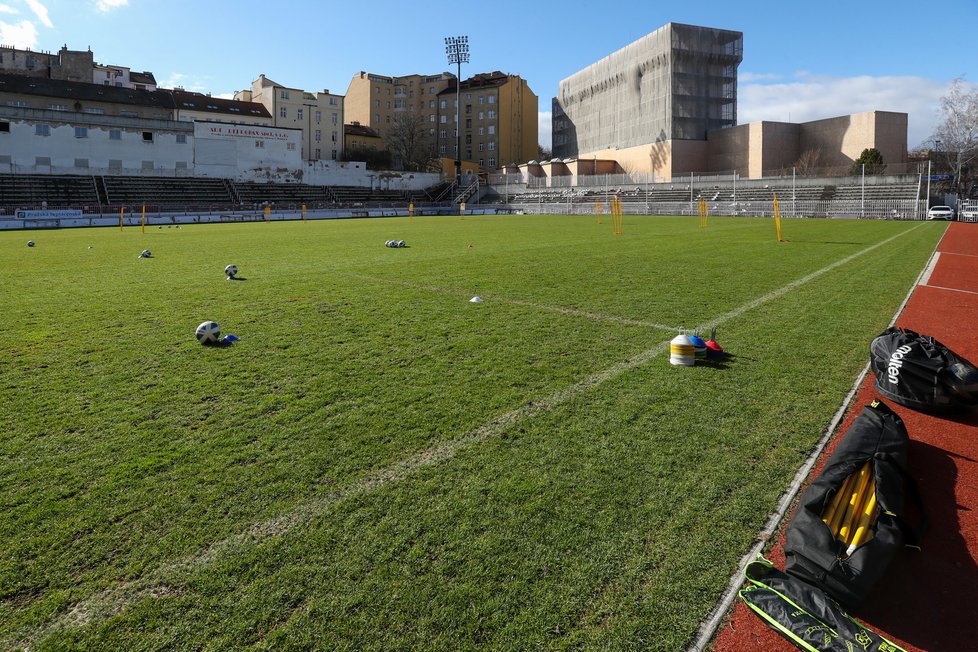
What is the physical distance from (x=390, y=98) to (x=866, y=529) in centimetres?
11056

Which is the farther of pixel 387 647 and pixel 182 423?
pixel 182 423

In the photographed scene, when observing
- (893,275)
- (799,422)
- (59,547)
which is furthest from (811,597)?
(893,275)

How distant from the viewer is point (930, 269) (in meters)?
13.9

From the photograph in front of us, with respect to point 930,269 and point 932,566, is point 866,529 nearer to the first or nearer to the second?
point 932,566

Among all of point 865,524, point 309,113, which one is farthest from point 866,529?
point 309,113

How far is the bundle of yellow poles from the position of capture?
288 centimetres

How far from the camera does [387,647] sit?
2.30 metres

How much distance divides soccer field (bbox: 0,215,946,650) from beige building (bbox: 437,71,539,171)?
93.8 meters

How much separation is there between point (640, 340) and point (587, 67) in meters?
90.9

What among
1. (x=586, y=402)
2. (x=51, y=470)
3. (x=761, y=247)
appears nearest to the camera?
(x=51, y=470)

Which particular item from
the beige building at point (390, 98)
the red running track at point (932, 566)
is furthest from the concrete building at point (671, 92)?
the red running track at point (932, 566)

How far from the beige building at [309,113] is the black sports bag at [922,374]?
279 feet

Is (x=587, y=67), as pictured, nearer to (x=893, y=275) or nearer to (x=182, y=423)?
(x=893, y=275)

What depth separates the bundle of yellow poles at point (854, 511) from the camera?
288cm
